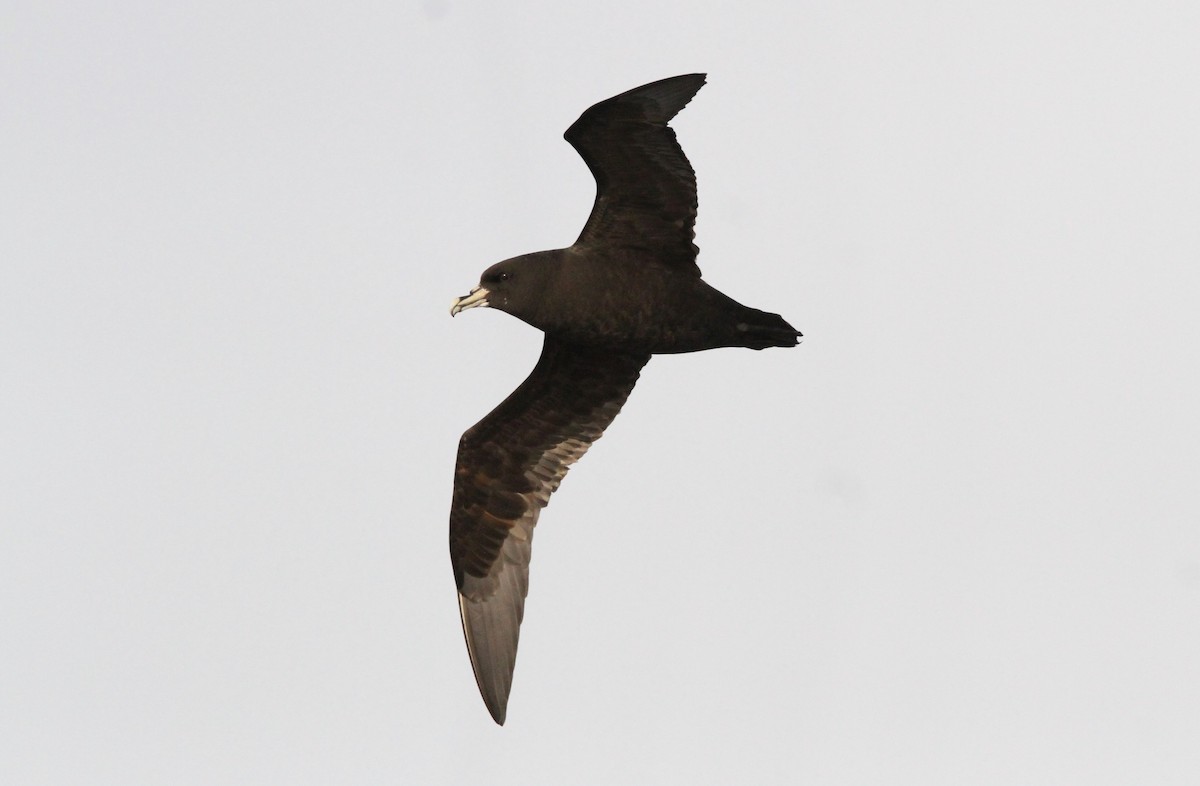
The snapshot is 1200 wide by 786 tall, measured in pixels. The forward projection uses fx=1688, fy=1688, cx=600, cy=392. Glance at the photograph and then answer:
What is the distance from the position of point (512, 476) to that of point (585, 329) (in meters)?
2.45

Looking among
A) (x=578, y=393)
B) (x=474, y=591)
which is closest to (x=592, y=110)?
(x=578, y=393)

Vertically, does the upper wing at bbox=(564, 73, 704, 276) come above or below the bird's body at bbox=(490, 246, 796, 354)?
above

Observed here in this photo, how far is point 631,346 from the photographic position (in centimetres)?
1516

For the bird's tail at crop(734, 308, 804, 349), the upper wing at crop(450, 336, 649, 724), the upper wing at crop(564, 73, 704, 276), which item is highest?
the upper wing at crop(564, 73, 704, 276)

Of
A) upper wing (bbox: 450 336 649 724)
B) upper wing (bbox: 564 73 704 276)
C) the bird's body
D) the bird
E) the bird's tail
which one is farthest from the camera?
upper wing (bbox: 450 336 649 724)

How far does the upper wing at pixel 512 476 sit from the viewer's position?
16.4 metres

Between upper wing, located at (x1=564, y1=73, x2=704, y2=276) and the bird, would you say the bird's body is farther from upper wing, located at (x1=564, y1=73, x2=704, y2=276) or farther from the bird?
upper wing, located at (x1=564, y1=73, x2=704, y2=276)

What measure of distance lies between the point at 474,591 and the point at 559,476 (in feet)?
4.65

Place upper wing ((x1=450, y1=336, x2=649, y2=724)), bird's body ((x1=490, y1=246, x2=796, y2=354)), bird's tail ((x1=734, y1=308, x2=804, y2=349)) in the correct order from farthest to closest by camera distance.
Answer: upper wing ((x1=450, y1=336, x2=649, y2=724)) < bird's tail ((x1=734, y1=308, x2=804, y2=349)) < bird's body ((x1=490, y1=246, x2=796, y2=354))

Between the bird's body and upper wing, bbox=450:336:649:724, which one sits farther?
upper wing, bbox=450:336:649:724

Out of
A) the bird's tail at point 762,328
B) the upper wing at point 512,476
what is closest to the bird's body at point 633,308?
the bird's tail at point 762,328

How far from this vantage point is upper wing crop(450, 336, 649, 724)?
16391 mm

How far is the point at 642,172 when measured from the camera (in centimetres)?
1457

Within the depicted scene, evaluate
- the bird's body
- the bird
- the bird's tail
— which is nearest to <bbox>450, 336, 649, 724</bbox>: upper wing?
the bird
